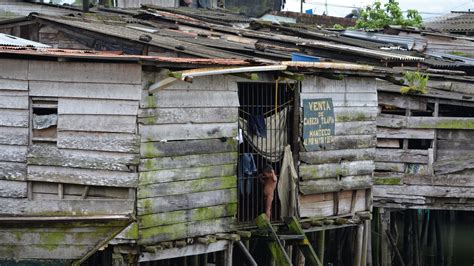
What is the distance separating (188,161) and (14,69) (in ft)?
8.17

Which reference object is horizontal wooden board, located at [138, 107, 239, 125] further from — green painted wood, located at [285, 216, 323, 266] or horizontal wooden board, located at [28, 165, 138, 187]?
green painted wood, located at [285, 216, 323, 266]

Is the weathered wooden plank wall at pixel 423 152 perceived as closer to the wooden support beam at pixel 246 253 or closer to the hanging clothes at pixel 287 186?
the hanging clothes at pixel 287 186

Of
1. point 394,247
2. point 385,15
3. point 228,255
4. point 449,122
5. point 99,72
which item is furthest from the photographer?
point 385,15

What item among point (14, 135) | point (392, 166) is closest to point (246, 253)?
point (14, 135)

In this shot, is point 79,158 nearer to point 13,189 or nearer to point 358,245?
point 13,189

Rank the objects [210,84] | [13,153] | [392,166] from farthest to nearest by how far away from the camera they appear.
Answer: [392,166] → [210,84] → [13,153]

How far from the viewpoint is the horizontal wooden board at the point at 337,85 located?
15.3 metres

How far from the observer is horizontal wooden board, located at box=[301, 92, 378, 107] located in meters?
15.4

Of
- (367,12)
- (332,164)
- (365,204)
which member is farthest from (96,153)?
(367,12)

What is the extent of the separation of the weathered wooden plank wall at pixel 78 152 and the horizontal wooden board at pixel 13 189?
155mm

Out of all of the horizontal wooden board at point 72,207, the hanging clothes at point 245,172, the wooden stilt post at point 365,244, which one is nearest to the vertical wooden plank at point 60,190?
the horizontal wooden board at point 72,207

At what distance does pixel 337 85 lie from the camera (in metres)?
15.8

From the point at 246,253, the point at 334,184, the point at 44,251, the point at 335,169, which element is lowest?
the point at 246,253

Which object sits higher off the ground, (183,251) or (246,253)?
(183,251)
